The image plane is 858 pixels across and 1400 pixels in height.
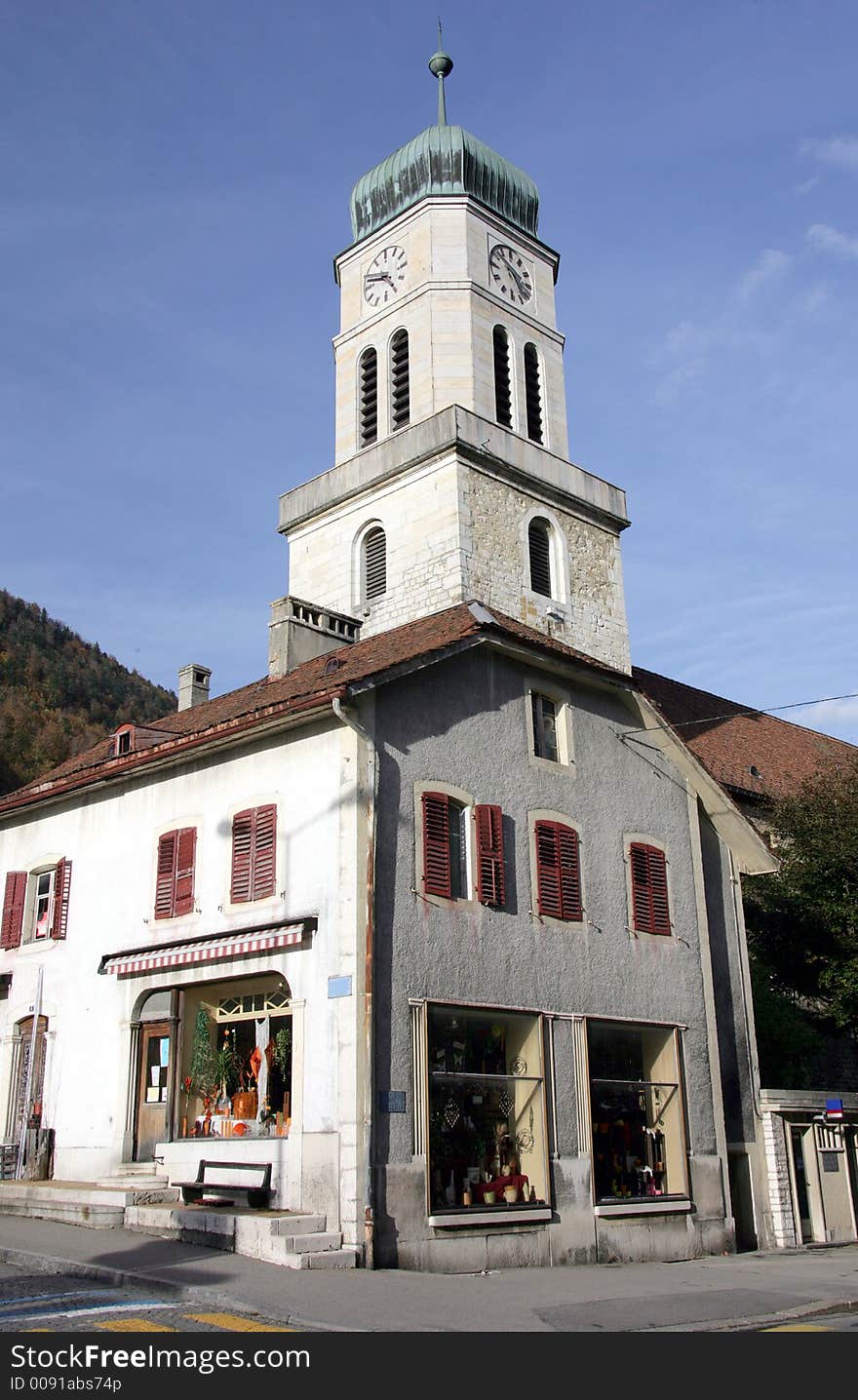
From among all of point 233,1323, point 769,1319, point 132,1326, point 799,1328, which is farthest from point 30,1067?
point 799,1328

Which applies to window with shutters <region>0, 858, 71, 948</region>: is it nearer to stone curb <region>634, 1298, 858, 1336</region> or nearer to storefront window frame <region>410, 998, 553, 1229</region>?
storefront window frame <region>410, 998, 553, 1229</region>

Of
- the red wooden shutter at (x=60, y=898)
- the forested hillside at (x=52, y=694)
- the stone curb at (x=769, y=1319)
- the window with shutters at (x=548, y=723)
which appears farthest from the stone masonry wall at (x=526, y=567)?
the forested hillside at (x=52, y=694)

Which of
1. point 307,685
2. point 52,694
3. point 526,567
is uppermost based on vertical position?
point 52,694

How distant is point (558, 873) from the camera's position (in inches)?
792

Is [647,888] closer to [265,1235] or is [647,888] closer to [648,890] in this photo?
[648,890]

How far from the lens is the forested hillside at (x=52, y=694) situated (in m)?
67.5

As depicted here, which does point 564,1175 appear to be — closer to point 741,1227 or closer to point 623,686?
point 741,1227

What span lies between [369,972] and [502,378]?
19.7m

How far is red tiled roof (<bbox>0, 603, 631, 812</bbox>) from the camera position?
60.8 ft

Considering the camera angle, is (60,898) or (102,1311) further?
(60,898)

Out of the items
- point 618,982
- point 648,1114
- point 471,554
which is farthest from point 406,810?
point 471,554

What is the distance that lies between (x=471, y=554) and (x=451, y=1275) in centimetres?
1609

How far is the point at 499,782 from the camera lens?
1980 centimetres

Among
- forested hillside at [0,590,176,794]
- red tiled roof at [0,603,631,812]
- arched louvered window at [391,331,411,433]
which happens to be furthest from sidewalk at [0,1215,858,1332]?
forested hillside at [0,590,176,794]
